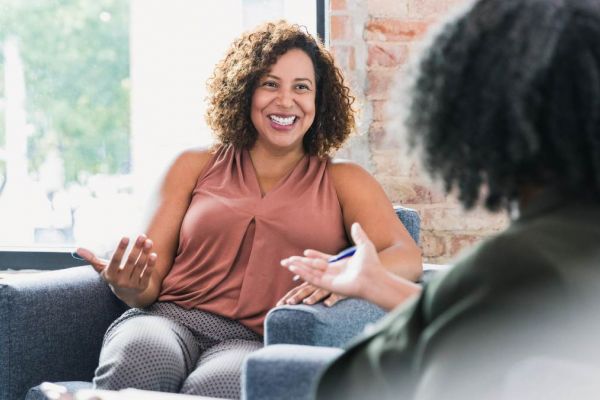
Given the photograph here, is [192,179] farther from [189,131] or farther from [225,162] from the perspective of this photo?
[189,131]


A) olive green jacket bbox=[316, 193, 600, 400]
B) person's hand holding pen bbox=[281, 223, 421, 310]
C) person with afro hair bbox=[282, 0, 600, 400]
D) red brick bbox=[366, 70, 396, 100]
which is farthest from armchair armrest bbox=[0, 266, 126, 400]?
olive green jacket bbox=[316, 193, 600, 400]

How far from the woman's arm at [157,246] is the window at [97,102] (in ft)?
1.94

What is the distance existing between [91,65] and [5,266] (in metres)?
0.70

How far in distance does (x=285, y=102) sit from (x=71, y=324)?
2.45ft

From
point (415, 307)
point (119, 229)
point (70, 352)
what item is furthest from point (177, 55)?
point (415, 307)

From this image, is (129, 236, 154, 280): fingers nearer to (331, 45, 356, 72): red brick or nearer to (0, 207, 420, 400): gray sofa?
(0, 207, 420, 400): gray sofa

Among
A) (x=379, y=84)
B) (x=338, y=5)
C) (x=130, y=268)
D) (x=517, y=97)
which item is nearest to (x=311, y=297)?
(x=130, y=268)

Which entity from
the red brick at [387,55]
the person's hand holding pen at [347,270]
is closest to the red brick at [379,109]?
the red brick at [387,55]

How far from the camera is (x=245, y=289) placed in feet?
7.22

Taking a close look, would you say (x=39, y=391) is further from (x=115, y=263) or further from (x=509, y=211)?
(x=509, y=211)

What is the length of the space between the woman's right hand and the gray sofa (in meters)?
0.12

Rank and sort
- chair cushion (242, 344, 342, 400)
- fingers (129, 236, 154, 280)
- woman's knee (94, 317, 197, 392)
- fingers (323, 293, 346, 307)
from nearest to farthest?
1. chair cushion (242, 344, 342, 400)
2. fingers (323, 293, 346, 307)
3. woman's knee (94, 317, 197, 392)
4. fingers (129, 236, 154, 280)

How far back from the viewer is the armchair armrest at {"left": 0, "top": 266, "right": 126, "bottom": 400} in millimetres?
1975

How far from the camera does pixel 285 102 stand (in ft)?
7.69
